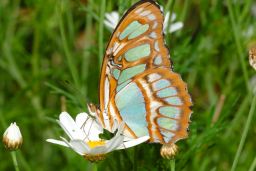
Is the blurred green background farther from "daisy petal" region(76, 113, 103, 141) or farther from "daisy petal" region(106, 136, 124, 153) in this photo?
"daisy petal" region(106, 136, 124, 153)

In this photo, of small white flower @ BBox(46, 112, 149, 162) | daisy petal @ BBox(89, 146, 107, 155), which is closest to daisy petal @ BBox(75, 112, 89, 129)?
small white flower @ BBox(46, 112, 149, 162)

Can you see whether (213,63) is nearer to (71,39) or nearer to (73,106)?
(71,39)

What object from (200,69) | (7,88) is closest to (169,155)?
(200,69)

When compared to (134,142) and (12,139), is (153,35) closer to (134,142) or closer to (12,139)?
(134,142)

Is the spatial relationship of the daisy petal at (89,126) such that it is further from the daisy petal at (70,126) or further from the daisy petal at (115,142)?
the daisy petal at (115,142)

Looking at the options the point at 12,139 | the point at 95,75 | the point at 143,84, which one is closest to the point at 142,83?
the point at 143,84

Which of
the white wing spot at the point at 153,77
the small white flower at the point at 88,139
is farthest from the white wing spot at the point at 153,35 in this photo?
the small white flower at the point at 88,139
